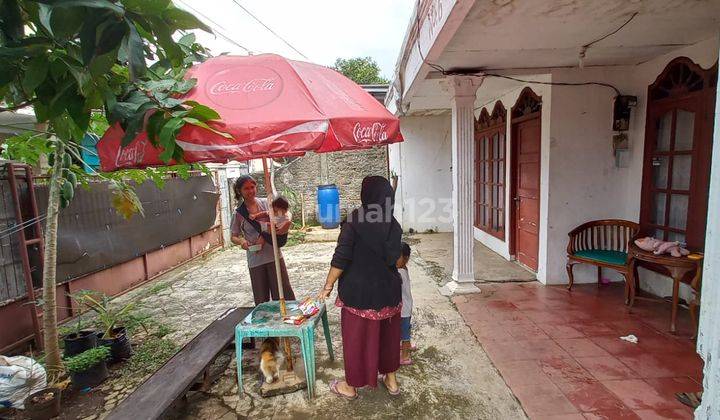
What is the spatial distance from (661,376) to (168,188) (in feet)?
19.8

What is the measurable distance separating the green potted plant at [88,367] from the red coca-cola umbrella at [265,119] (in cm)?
157

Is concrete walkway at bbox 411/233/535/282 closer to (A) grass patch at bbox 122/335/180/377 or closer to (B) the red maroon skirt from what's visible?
(B) the red maroon skirt

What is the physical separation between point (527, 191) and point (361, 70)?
1660 cm

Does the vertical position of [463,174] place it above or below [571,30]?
below

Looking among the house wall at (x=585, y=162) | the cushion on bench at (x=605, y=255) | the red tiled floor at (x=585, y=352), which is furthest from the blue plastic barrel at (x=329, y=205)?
the cushion on bench at (x=605, y=255)

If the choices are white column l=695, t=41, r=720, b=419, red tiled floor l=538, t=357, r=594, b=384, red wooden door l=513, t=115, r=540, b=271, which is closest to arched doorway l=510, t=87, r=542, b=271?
red wooden door l=513, t=115, r=540, b=271

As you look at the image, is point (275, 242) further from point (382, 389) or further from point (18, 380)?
point (18, 380)

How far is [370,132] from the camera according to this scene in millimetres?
1927

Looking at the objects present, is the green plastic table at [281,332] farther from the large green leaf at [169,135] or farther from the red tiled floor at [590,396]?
the red tiled floor at [590,396]

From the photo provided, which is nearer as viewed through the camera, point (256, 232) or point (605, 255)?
point (256, 232)

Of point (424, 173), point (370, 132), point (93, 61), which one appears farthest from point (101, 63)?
point (424, 173)

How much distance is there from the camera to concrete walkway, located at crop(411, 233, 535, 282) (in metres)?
4.62

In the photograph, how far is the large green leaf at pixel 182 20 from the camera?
90 centimetres

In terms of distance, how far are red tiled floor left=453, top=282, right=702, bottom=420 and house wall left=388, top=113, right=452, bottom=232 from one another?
376cm
